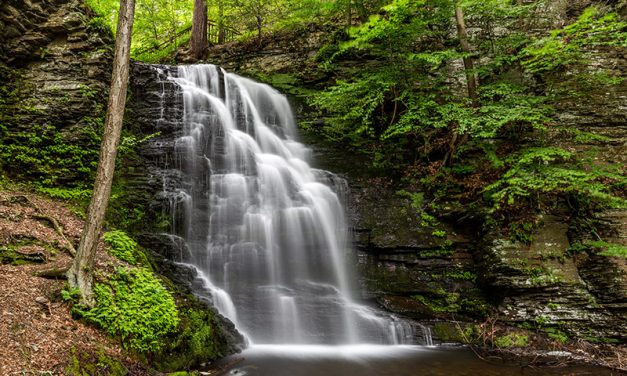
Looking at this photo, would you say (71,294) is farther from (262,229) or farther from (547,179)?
(547,179)

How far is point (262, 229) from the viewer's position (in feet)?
30.1

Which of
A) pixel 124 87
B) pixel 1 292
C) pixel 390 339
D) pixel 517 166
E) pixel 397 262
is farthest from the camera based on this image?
pixel 397 262

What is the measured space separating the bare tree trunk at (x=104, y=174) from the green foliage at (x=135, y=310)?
23cm

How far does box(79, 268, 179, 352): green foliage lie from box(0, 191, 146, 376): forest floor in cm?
20

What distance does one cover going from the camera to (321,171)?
11227 millimetres

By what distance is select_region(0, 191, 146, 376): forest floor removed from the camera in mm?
3760

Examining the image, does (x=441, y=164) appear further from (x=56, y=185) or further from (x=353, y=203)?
(x=56, y=185)

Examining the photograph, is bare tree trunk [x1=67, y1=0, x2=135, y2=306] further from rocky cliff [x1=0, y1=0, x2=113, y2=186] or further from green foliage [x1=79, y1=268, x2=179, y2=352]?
rocky cliff [x1=0, y1=0, x2=113, y2=186]

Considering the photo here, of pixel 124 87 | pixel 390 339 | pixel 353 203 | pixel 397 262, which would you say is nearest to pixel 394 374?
pixel 390 339

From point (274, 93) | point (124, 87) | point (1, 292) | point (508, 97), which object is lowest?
point (1, 292)

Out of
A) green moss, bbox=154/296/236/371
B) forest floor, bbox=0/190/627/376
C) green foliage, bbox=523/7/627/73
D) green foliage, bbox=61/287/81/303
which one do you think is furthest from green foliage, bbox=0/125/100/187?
green foliage, bbox=523/7/627/73

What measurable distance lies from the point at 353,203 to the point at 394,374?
5102 mm

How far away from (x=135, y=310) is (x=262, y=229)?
4.28 metres

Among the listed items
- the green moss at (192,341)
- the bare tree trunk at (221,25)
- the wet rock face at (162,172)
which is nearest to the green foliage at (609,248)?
the wet rock face at (162,172)
